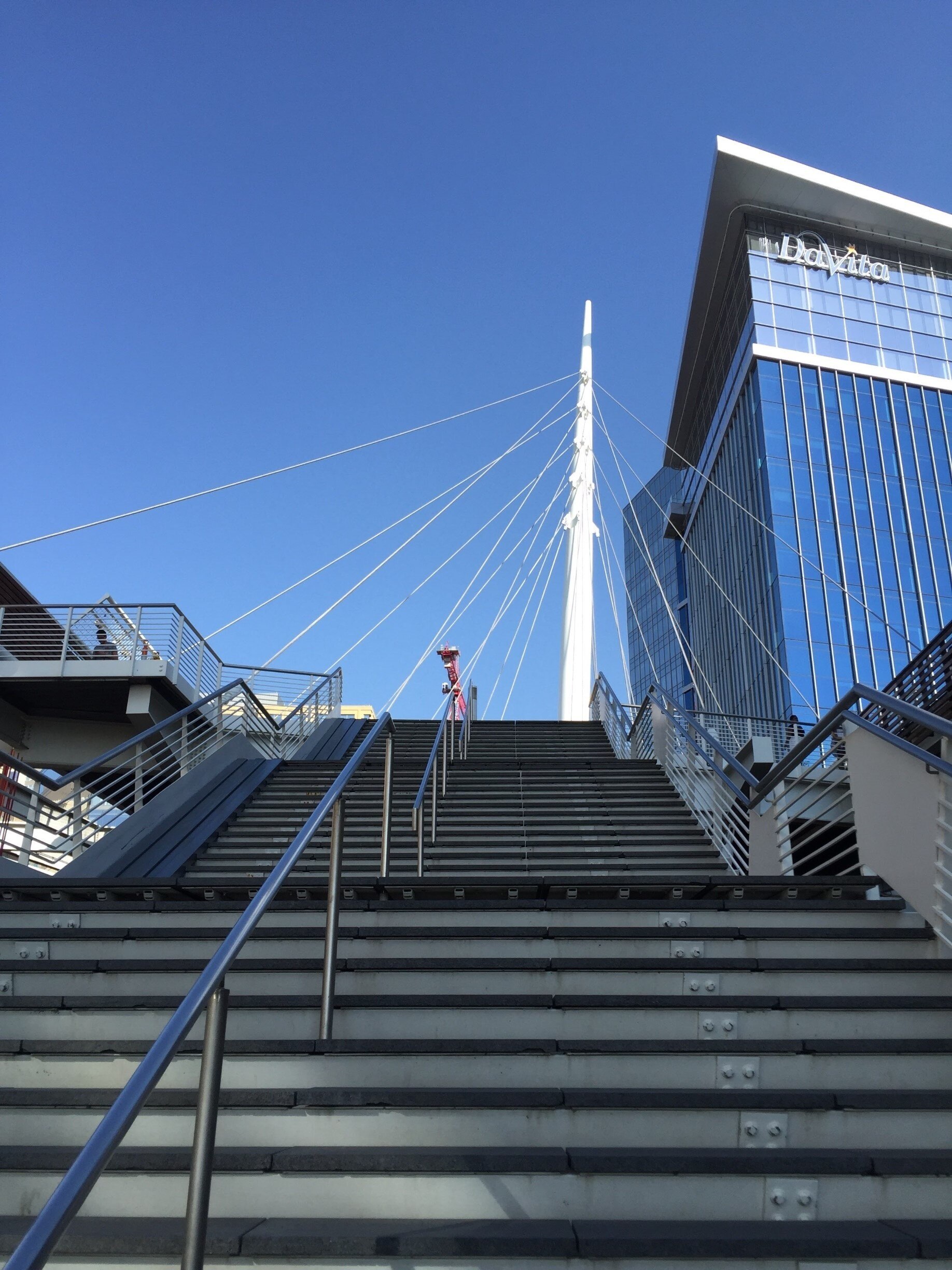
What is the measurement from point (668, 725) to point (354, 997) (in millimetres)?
6201

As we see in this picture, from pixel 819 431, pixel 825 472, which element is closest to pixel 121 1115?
pixel 825 472

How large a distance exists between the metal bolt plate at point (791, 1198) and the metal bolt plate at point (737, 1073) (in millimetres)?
496

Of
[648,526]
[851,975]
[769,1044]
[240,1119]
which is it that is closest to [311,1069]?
[240,1119]

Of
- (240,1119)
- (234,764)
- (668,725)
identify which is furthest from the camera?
(234,764)

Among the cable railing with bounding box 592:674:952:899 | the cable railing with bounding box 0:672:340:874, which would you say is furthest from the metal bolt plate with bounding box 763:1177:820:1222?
the cable railing with bounding box 0:672:340:874

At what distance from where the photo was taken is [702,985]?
3.62 metres

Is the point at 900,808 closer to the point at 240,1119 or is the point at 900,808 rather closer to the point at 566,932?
the point at 566,932

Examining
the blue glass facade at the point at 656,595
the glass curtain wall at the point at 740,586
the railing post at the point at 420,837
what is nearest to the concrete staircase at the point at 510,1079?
the railing post at the point at 420,837

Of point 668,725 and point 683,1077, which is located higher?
point 668,725

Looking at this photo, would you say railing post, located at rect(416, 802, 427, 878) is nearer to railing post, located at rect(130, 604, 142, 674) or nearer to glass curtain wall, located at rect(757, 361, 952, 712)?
railing post, located at rect(130, 604, 142, 674)

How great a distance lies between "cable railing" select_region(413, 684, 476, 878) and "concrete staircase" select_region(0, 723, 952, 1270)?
3.43ft

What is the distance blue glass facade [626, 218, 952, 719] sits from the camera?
4134 centimetres

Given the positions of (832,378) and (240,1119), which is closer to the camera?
(240,1119)

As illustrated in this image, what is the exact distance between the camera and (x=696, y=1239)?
7.59 feet
